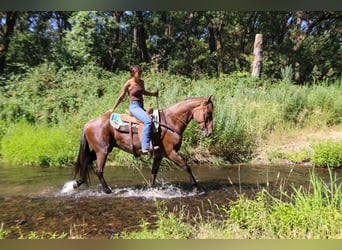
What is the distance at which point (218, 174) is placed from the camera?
5.55 meters

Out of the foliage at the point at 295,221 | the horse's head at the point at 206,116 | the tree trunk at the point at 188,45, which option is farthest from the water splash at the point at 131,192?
the tree trunk at the point at 188,45

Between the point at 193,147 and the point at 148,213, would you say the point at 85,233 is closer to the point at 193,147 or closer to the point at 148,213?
the point at 148,213

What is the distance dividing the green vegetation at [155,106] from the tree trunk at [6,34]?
1.00 metres

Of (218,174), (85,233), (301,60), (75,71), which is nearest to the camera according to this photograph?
(85,233)

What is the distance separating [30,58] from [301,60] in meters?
8.70

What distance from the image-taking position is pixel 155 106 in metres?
7.03

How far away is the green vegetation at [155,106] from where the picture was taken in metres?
6.32

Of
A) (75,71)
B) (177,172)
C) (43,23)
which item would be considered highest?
(43,23)

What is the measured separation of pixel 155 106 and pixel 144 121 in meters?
2.79

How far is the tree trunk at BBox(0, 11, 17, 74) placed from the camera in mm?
9391

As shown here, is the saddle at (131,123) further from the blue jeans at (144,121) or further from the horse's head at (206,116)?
the horse's head at (206,116)

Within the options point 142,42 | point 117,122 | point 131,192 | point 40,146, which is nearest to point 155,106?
point 40,146

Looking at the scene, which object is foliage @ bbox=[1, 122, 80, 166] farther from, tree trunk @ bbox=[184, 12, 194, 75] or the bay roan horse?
tree trunk @ bbox=[184, 12, 194, 75]
